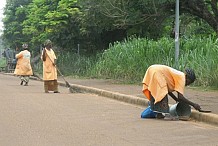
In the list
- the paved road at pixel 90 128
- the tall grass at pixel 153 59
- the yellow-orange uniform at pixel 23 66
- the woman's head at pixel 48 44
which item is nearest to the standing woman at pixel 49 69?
the woman's head at pixel 48 44

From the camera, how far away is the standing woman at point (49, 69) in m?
16.5

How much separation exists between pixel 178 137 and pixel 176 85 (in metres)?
1.75

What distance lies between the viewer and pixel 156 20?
2067 cm

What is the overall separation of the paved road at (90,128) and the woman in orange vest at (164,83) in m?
0.36

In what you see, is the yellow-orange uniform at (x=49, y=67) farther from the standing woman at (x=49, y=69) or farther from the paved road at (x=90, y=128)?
the paved road at (x=90, y=128)

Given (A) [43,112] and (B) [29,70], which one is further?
(B) [29,70]

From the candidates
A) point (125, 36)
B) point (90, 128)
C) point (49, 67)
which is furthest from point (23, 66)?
point (90, 128)

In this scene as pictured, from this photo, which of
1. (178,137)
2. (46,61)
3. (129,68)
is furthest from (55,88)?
(178,137)

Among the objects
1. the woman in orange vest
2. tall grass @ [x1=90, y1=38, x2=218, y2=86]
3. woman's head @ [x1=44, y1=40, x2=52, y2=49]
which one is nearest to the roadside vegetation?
tall grass @ [x1=90, y1=38, x2=218, y2=86]

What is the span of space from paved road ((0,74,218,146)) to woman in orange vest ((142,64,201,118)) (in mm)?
357

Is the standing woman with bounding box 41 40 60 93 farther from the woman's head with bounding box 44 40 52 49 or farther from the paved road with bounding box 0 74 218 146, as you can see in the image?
the paved road with bounding box 0 74 218 146

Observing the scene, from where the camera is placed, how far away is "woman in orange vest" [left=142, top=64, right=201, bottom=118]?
30.0 ft

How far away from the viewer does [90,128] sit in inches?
336

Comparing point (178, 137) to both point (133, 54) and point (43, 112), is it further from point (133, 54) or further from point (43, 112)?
point (133, 54)
